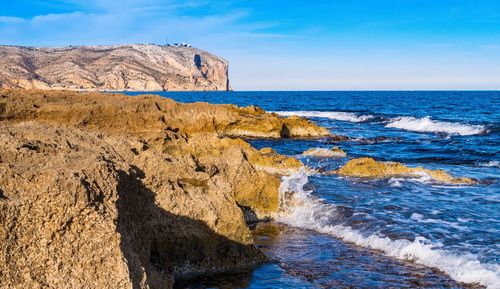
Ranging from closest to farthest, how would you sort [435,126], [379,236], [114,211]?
[114,211] < [379,236] < [435,126]

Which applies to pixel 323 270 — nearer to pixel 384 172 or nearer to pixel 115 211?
pixel 115 211

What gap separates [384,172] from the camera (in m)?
17.1

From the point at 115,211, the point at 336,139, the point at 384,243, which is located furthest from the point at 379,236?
the point at 336,139

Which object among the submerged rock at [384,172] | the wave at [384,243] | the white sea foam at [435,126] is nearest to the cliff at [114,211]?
the wave at [384,243]

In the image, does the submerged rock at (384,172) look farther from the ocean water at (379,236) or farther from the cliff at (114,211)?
the cliff at (114,211)

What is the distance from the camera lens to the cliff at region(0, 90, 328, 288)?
409 cm

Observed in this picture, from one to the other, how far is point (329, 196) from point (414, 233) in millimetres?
3489

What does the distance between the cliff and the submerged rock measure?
6154 millimetres

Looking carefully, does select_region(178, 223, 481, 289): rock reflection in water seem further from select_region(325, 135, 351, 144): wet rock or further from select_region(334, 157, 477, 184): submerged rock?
select_region(325, 135, 351, 144): wet rock

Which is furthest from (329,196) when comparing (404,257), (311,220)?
(404,257)

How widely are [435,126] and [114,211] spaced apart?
45765mm

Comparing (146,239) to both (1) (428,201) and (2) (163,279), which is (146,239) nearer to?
(2) (163,279)

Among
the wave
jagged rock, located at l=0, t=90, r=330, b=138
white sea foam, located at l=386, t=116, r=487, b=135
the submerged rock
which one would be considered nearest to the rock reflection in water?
the wave

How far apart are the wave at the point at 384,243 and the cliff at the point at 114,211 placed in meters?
0.67
